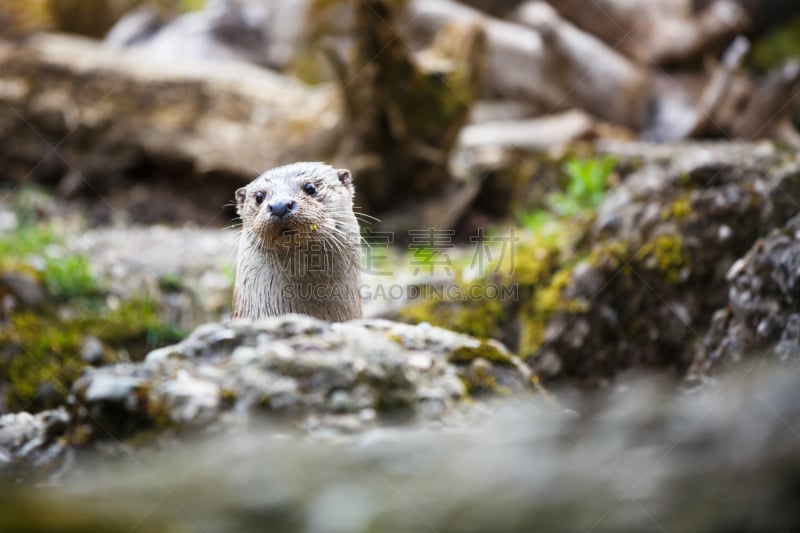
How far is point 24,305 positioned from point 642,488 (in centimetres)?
550

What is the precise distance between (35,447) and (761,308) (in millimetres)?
2981

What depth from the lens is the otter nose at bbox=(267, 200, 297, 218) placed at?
359 cm

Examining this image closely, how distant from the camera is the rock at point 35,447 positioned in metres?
2.41

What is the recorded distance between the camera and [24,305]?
6016mm

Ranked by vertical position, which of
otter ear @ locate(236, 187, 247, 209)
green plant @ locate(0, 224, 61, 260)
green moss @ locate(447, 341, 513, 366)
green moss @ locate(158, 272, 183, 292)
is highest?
green plant @ locate(0, 224, 61, 260)

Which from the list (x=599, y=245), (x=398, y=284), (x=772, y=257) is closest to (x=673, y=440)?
(x=772, y=257)

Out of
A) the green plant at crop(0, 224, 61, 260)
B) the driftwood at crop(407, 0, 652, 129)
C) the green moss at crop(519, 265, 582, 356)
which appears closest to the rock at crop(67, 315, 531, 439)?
the green moss at crop(519, 265, 582, 356)

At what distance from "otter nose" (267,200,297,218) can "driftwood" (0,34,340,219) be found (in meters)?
5.84

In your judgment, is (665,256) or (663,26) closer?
(665,256)

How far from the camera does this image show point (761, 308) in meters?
3.41

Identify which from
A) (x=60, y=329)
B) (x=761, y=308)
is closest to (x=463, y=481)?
(x=761, y=308)

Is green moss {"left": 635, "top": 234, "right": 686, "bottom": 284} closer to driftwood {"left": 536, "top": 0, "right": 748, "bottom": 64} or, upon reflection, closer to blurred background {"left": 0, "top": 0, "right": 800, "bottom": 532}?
blurred background {"left": 0, "top": 0, "right": 800, "bottom": 532}

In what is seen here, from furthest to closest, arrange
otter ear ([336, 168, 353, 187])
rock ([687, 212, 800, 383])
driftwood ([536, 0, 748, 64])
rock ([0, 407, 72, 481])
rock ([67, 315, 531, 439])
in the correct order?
driftwood ([536, 0, 748, 64]) < otter ear ([336, 168, 353, 187]) < rock ([687, 212, 800, 383]) < rock ([0, 407, 72, 481]) < rock ([67, 315, 531, 439])

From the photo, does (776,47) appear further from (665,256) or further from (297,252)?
(297,252)
